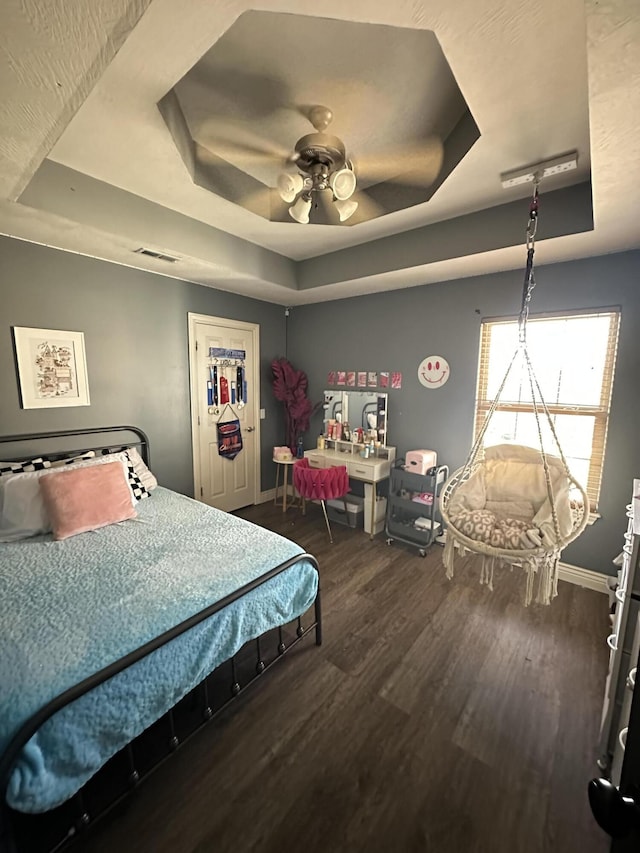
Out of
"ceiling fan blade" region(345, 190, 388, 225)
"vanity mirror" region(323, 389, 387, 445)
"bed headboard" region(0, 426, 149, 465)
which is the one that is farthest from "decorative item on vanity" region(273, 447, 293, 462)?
"ceiling fan blade" region(345, 190, 388, 225)

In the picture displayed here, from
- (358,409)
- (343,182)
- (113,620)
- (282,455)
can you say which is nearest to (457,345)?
(358,409)

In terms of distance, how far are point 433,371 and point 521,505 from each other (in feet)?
4.85

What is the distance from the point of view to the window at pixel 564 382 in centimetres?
254

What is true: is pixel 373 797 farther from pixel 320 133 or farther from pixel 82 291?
pixel 82 291

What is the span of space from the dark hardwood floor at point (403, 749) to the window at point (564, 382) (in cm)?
117

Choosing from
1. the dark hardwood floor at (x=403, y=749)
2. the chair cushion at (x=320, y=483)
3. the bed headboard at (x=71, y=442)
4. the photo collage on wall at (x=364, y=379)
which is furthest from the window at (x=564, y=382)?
the bed headboard at (x=71, y=442)

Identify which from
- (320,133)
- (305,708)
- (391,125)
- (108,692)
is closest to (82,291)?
(320,133)

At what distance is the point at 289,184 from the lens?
5.70 feet

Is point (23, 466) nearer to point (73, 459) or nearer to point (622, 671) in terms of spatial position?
point (73, 459)

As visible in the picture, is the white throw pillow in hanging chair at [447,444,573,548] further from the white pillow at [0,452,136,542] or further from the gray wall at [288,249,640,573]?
the white pillow at [0,452,136,542]

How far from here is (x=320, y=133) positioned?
1833 mm

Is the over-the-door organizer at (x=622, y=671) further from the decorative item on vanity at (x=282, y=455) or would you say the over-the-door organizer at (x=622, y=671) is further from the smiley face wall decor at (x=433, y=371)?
the decorative item on vanity at (x=282, y=455)

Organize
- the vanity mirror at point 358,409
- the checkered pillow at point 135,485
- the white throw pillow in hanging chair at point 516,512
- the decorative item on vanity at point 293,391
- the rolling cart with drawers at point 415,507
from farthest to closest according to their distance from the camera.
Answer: the decorative item on vanity at point 293,391 < the vanity mirror at point 358,409 < the rolling cart with drawers at point 415,507 < the checkered pillow at point 135,485 < the white throw pillow in hanging chair at point 516,512

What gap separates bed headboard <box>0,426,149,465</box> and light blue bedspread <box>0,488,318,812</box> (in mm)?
864
